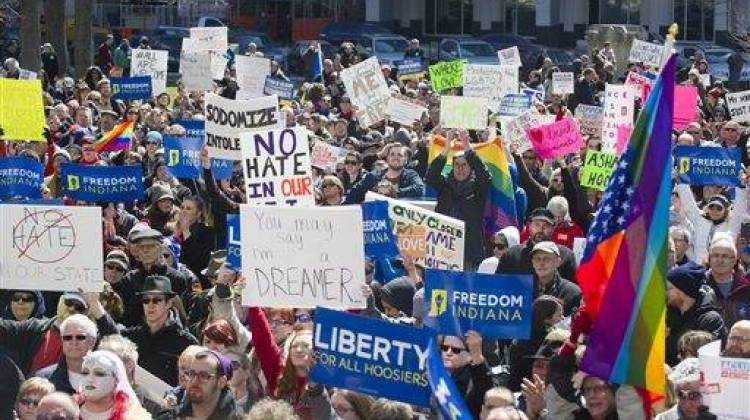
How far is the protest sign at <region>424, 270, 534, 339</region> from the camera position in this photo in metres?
10.0

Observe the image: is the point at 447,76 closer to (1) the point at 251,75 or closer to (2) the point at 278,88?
(2) the point at 278,88

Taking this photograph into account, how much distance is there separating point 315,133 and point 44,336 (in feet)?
35.3

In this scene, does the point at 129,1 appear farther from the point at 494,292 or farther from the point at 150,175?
the point at 494,292

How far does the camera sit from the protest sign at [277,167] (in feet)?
40.8

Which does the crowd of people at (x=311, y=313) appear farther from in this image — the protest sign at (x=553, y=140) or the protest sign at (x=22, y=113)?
the protest sign at (x=22, y=113)

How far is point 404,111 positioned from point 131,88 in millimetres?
4211

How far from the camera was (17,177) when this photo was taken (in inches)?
599

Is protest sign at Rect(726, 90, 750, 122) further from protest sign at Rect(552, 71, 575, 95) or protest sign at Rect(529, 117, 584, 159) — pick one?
protest sign at Rect(552, 71, 575, 95)

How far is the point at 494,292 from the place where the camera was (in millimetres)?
10164

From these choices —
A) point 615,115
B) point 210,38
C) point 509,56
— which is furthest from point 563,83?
point 615,115

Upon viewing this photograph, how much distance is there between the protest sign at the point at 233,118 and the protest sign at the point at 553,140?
3283 mm

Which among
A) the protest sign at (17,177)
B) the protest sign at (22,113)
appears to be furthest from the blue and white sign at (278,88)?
the protest sign at (17,177)

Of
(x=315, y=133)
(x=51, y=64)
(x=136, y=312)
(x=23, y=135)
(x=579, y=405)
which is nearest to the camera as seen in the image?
(x=579, y=405)

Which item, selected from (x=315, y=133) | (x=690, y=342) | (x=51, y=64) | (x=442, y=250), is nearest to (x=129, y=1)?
(x=51, y=64)
